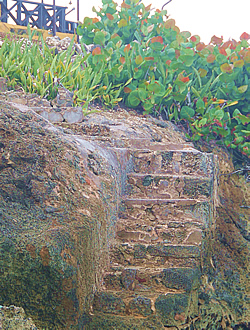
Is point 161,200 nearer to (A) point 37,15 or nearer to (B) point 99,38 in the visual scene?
(B) point 99,38

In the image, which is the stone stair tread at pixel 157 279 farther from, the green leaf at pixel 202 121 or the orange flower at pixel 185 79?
the orange flower at pixel 185 79

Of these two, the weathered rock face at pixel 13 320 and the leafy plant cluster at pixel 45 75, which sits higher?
the leafy plant cluster at pixel 45 75

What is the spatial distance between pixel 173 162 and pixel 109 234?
4.71 feet

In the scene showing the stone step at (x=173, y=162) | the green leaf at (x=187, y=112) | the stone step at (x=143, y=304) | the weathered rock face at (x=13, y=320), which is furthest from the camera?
the green leaf at (x=187, y=112)

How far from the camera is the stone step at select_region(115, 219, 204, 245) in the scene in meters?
3.37

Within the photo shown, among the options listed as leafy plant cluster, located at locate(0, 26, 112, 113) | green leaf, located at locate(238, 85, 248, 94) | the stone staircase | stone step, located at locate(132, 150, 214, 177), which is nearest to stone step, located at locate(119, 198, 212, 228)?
the stone staircase

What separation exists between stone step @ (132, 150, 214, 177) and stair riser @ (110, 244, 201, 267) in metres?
1.09

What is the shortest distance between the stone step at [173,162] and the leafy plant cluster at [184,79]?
229 centimetres

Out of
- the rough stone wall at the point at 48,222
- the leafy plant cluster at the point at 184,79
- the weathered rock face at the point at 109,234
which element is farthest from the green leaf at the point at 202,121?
the rough stone wall at the point at 48,222

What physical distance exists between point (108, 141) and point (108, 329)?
2044 millimetres

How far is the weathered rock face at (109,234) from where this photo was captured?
1984 millimetres

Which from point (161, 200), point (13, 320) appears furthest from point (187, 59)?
point (13, 320)

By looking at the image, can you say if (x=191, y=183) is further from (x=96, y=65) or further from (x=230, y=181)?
(x=96, y=65)

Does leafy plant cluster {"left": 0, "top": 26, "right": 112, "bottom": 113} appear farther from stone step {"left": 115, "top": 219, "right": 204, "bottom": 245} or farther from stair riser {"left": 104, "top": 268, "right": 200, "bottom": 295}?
stair riser {"left": 104, "top": 268, "right": 200, "bottom": 295}
